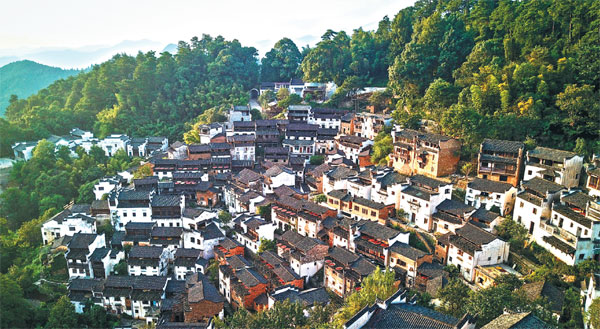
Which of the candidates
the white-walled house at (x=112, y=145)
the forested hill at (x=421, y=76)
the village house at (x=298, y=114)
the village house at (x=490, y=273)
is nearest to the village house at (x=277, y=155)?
the village house at (x=298, y=114)

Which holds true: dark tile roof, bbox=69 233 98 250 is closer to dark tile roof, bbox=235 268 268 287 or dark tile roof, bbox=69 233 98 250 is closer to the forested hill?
dark tile roof, bbox=235 268 268 287

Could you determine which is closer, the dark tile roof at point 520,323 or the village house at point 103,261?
the dark tile roof at point 520,323

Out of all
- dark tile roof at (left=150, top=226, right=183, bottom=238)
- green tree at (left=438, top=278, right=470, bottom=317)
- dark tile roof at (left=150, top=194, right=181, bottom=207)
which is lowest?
dark tile roof at (left=150, top=226, right=183, bottom=238)

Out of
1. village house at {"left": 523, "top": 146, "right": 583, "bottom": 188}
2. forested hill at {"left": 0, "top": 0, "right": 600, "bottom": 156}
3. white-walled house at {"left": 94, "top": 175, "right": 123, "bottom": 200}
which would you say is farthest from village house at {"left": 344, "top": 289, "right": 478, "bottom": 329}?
white-walled house at {"left": 94, "top": 175, "right": 123, "bottom": 200}

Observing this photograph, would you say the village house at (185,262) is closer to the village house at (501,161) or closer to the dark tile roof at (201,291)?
the dark tile roof at (201,291)

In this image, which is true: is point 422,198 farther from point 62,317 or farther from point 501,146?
point 62,317

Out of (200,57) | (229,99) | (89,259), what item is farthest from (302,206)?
(200,57)
